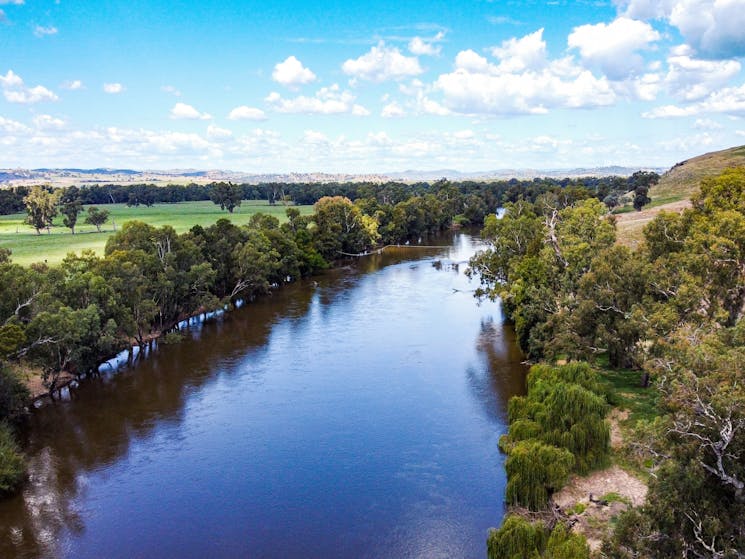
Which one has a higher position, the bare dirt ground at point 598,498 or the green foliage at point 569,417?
the green foliage at point 569,417

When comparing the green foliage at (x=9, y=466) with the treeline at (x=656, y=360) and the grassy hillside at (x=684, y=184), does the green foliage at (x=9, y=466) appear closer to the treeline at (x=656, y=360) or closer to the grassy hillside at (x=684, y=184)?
the treeline at (x=656, y=360)

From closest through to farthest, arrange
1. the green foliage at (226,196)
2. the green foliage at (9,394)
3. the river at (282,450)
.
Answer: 1. the river at (282,450)
2. the green foliage at (9,394)
3. the green foliage at (226,196)

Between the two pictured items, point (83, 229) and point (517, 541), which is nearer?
point (517, 541)

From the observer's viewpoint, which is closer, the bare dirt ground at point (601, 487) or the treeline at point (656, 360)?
the treeline at point (656, 360)

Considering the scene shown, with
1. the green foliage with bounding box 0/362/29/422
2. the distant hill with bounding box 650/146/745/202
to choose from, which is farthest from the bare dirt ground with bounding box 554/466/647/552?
the distant hill with bounding box 650/146/745/202

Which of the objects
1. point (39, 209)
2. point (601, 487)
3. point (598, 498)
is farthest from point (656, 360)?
point (39, 209)

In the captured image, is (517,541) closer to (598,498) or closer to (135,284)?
(598,498)

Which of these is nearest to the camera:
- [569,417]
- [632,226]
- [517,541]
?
[517,541]

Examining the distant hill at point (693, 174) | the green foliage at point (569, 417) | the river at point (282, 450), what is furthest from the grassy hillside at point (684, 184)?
the green foliage at point (569, 417)
